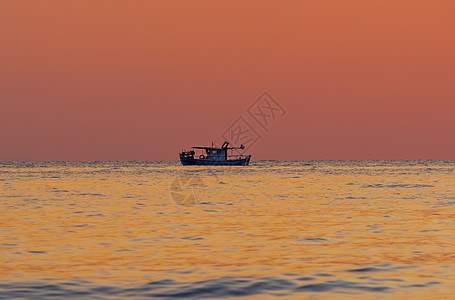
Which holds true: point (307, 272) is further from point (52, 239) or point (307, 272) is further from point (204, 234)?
point (52, 239)

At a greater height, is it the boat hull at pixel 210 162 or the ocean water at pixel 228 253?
the boat hull at pixel 210 162

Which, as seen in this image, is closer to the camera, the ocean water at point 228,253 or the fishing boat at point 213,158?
the ocean water at point 228,253

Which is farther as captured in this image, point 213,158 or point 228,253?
point 213,158

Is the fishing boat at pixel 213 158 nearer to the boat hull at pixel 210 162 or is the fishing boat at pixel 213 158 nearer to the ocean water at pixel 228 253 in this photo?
the boat hull at pixel 210 162

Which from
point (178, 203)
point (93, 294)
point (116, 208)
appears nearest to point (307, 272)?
point (93, 294)

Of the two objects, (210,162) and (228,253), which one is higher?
(210,162)

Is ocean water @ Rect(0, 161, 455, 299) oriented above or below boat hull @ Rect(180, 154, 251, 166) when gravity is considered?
below

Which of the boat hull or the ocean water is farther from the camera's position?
the boat hull

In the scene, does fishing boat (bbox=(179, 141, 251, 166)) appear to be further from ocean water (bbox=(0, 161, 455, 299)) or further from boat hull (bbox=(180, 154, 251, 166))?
ocean water (bbox=(0, 161, 455, 299))

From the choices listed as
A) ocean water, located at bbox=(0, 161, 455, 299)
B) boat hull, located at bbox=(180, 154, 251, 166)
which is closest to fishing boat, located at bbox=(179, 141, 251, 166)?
boat hull, located at bbox=(180, 154, 251, 166)

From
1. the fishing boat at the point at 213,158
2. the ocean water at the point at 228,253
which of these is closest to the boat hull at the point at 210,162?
the fishing boat at the point at 213,158

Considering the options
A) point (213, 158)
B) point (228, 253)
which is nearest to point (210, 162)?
point (213, 158)

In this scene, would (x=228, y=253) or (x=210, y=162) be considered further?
(x=210, y=162)

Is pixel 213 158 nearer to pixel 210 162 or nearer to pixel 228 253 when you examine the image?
pixel 210 162
